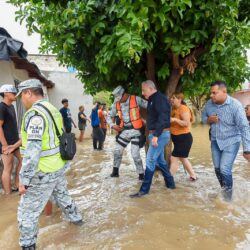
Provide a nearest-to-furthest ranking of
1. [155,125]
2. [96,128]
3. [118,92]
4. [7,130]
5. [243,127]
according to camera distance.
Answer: [243,127]
[155,125]
[7,130]
[118,92]
[96,128]

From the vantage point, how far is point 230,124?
4.10 m

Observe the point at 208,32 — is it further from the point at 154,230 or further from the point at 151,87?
the point at 154,230

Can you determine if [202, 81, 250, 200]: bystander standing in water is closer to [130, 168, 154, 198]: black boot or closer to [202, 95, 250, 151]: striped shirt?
[202, 95, 250, 151]: striped shirt

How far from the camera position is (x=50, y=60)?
17844 mm

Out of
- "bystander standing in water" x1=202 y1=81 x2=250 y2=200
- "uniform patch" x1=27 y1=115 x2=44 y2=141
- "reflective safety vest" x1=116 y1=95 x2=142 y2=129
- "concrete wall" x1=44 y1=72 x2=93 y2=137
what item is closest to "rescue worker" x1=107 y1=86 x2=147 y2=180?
"reflective safety vest" x1=116 y1=95 x2=142 y2=129

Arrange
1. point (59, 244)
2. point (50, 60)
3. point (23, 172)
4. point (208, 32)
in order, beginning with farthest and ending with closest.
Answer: point (50, 60) → point (208, 32) → point (59, 244) → point (23, 172)

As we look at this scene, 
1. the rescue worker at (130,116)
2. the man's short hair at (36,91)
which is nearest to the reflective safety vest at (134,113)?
the rescue worker at (130,116)

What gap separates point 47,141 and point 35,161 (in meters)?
0.24

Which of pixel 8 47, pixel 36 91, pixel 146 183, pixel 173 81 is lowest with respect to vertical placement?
pixel 146 183

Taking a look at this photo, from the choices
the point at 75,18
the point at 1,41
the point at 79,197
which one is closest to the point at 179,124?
the point at 79,197

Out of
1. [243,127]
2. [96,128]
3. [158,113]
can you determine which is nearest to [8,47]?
[158,113]

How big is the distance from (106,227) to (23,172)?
50.1 inches

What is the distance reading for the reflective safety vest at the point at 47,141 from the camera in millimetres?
2814

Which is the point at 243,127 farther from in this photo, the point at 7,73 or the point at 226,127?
the point at 7,73
